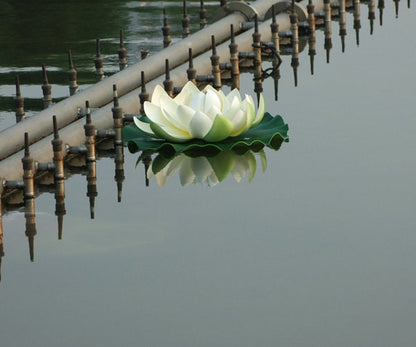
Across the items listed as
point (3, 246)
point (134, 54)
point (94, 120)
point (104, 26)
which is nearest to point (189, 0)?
point (104, 26)

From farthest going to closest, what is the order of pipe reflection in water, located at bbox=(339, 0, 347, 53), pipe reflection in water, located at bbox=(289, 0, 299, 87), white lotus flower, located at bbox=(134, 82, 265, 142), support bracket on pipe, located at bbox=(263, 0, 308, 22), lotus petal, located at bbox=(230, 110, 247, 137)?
pipe reflection in water, located at bbox=(339, 0, 347, 53) → support bracket on pipe, located at bbox=(263, 0, 308, 22) → pipe reflection in water, located at bbox=(289, 0, 299, 87) → lotus petal, located at bbox=(230, 110, 247, 137) → white lotus flower, located at bbox=(134, 82, 265, 142)

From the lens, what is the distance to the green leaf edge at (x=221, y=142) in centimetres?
2083

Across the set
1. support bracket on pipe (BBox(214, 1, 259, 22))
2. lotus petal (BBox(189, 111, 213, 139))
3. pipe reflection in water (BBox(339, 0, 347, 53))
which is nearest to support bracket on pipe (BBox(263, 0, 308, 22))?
support bracket on pipe (BBox(214, 1, 259, 22))

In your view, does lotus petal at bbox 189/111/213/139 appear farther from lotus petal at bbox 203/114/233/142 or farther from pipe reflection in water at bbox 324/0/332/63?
pipe reflection in water at bbox 324/0/332/63

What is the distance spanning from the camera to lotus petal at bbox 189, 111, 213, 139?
2039 centimetres

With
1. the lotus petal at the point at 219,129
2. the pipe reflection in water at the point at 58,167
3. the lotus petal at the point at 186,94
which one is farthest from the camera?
the lotus petal at the point at 186,94

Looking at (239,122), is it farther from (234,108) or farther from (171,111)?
(171,111)

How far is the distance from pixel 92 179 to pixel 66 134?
1249mm

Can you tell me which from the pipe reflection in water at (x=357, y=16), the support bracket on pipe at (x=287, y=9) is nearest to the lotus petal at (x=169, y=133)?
the support bracket on pipe at (x=287, y=9)

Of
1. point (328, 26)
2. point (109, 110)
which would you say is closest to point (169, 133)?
point (109, 110)

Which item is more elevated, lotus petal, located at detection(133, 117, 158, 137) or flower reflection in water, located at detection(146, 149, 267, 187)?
lotus petal, located at detection(133, 117, 158, 137)

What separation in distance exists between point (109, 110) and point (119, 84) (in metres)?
1.66

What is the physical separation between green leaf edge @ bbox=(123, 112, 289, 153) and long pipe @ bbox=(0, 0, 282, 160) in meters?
1.14

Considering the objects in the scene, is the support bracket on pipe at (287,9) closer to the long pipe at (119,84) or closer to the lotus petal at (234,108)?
the long pipe at (119,84)
